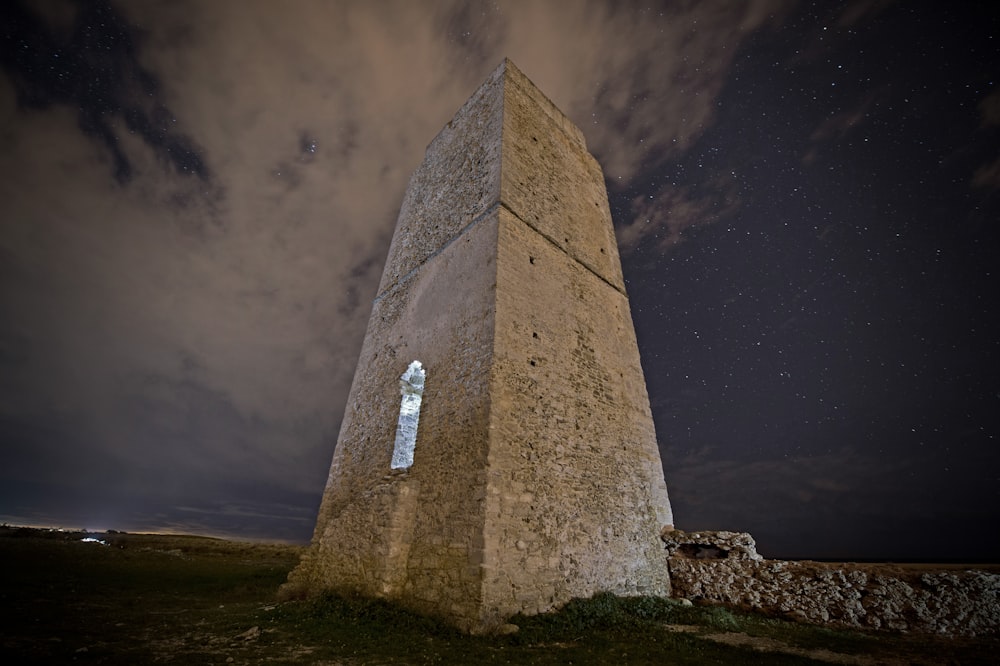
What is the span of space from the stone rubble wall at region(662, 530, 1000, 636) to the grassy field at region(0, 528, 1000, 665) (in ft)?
1.17

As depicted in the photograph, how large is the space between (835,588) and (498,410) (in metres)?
6.66

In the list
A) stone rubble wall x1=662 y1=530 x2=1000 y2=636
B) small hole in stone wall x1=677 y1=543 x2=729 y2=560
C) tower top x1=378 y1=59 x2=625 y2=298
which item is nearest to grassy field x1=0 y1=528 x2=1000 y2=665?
stone rubble wall x1=662 y1=530 x2=1000 y2=636

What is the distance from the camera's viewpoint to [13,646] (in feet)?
15.1

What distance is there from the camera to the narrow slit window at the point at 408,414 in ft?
29.8

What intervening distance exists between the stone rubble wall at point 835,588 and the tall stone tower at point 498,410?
0.69 meters

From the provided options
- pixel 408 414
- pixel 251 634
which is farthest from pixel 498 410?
pixel 251 634

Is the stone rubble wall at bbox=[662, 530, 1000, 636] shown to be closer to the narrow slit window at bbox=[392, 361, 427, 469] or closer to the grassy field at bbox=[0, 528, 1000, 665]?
the grassy field at bbox=[0, 528, 1000, 665]

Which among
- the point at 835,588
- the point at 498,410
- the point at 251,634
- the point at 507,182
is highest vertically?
the point at 507,182

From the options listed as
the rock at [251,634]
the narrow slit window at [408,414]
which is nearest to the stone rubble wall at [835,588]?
the narrow slit window at [408,414]

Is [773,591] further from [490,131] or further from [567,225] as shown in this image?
[490,131]

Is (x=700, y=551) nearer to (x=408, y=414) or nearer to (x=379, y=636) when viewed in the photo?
(x=379, y=636)

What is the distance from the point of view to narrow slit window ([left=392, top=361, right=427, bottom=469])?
9.09 metres

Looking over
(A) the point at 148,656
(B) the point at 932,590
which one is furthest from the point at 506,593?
(B) the point at 932,590

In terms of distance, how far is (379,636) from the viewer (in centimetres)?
585
